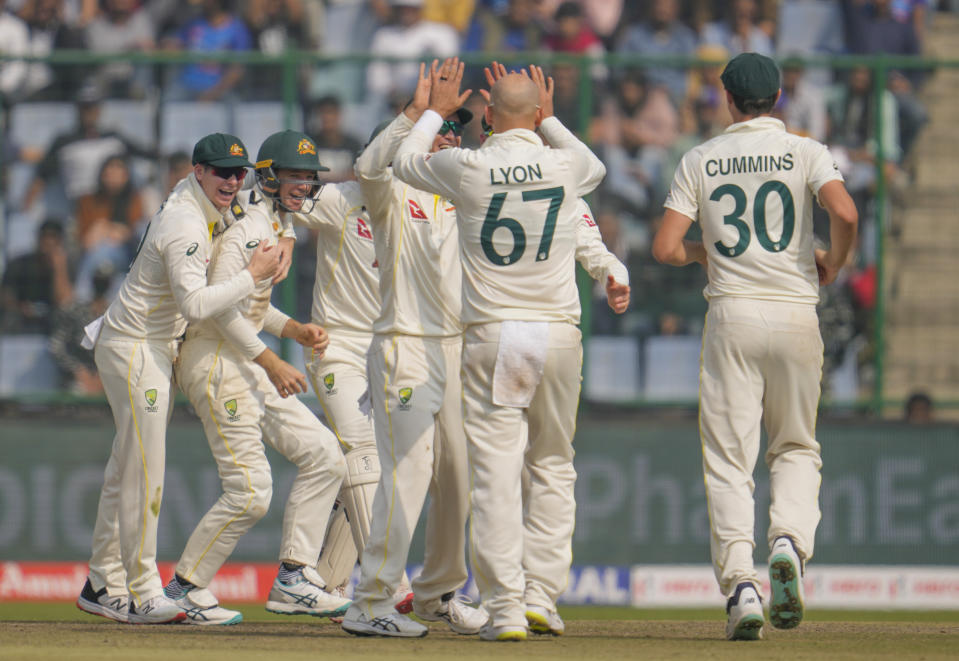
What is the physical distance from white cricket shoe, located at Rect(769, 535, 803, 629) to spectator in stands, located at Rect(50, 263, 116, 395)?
6999 mm

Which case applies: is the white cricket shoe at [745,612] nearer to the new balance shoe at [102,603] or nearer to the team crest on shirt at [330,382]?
the team crest on shirt at [330,382]

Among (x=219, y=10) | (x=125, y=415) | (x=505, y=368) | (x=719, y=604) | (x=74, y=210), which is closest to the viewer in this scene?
(x=505, y=368)

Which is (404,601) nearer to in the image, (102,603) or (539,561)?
(539,561)

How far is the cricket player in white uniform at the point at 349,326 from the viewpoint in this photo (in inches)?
316

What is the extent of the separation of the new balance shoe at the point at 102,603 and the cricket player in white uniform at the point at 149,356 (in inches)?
Result: 1.6

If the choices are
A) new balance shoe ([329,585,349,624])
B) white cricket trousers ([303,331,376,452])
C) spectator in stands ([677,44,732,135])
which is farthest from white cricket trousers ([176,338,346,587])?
spectator in stands ([677,44,732,135])

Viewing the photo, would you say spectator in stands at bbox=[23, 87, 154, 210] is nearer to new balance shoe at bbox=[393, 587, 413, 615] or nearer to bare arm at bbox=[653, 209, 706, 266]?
new balance shoe at bbox=[393, 587, 413, 615]

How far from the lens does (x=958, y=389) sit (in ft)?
40.8

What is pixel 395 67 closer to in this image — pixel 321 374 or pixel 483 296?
pixel 321 374

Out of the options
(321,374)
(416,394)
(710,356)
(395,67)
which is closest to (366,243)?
(321,374)

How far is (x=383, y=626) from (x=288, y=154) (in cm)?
250

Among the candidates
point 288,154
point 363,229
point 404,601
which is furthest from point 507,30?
point 404,601

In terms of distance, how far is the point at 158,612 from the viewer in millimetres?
7504

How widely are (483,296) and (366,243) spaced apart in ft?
5.43
